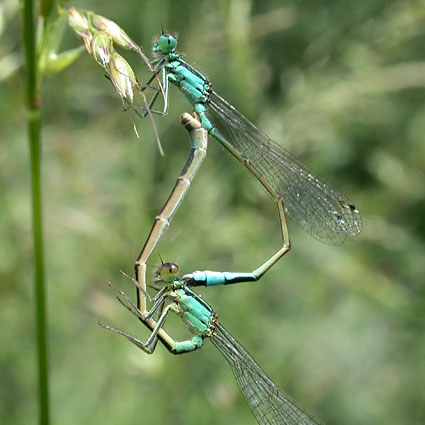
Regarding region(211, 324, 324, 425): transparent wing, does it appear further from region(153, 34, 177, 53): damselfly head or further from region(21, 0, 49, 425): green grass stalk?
region(153, 34, 177, 53): damselfly head

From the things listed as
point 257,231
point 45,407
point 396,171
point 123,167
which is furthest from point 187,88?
point 396,171

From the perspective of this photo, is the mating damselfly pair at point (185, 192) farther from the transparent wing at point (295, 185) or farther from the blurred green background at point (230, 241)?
the blurred green background at point (230, 241)

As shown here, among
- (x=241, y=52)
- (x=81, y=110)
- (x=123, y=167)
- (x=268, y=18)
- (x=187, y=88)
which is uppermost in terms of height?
(x=81, y=110)

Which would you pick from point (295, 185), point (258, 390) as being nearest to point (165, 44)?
point (295, 185)

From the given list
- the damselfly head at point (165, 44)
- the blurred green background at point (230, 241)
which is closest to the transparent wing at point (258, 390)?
the blurred green background at point (230, 241)

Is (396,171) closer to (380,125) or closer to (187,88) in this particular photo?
(380,125)

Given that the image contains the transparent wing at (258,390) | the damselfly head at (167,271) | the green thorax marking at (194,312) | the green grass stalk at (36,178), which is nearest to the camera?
the green grass stalk at (36,178)

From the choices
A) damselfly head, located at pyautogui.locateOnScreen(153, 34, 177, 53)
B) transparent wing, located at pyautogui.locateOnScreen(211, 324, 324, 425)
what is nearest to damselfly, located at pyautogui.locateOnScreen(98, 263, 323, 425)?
transparent wing, located at pyautogui.locateOnScreen(211, 324, 324, 425)
